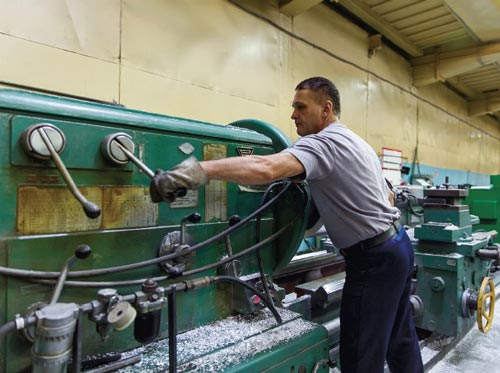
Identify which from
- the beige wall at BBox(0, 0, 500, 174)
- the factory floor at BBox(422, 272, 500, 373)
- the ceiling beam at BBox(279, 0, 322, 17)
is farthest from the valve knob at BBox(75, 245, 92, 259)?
the ceiling beam at BBox(279, 0, 322, 17)

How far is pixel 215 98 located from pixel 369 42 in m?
2.70

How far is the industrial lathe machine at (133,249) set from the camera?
2.32ft

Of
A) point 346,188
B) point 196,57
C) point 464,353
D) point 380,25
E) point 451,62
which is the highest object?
point 380,25

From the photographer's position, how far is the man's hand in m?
0.79

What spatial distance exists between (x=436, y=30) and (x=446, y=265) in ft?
12.0

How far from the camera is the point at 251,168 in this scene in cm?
92

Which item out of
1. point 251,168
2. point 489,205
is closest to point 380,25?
point 489,205

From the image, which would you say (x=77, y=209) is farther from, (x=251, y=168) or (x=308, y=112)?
(x=308, y=112)

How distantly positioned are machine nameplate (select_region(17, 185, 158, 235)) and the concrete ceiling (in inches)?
109

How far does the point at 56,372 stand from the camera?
597 mm

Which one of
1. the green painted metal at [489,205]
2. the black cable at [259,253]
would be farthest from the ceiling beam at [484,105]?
the black cable at [259,253]

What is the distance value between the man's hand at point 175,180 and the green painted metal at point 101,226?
0.47 ft

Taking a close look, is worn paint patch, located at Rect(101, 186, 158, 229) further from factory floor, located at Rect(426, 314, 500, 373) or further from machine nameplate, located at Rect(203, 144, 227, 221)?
factory floor, located at Rect(426, 314, 500, 373)

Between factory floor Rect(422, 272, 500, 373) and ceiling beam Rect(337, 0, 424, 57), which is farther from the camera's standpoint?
ceiling beam Rect(337, 0, 424, 57)
